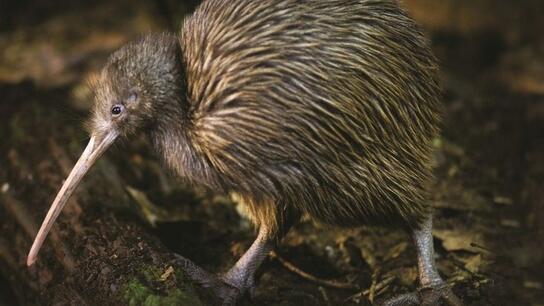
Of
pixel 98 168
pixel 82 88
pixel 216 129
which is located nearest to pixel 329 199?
pixel 216 129

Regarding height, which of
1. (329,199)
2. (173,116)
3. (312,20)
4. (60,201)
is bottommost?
(329,199)

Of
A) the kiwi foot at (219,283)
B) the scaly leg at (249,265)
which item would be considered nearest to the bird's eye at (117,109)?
the kiwi foot at (219,283)

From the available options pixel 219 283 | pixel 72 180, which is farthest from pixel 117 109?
pixel 219 283

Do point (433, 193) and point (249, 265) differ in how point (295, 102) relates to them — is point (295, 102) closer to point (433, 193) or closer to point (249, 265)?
point (249, 265)

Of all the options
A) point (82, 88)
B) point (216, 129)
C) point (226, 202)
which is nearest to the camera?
point (216, 129)

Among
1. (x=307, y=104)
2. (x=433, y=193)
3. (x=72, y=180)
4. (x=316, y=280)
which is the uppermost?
(x=307, y=104)

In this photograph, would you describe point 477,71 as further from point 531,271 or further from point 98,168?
point 98,168
